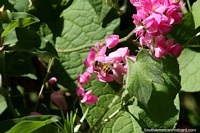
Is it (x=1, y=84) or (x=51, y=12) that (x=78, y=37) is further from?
(x=1, y=84)

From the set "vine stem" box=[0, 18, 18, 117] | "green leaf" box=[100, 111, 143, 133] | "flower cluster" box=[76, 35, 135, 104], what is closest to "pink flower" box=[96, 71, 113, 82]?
"flower cluster" box=[76, 35, 135, 104]

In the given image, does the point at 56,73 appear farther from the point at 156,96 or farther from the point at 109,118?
the point at 156,96

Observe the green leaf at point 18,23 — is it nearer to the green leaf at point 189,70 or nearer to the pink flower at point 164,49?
the pink flower at point 164,49

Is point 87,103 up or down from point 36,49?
down

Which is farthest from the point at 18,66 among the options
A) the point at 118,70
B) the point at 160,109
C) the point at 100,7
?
the point at 160,109

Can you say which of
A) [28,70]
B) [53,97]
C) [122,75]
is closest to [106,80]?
[122,75]

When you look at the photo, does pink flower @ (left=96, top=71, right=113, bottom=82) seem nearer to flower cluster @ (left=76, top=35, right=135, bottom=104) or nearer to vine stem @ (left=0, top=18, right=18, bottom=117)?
flower cluster @ (left=76, top=35, right=135, bottom=104)
